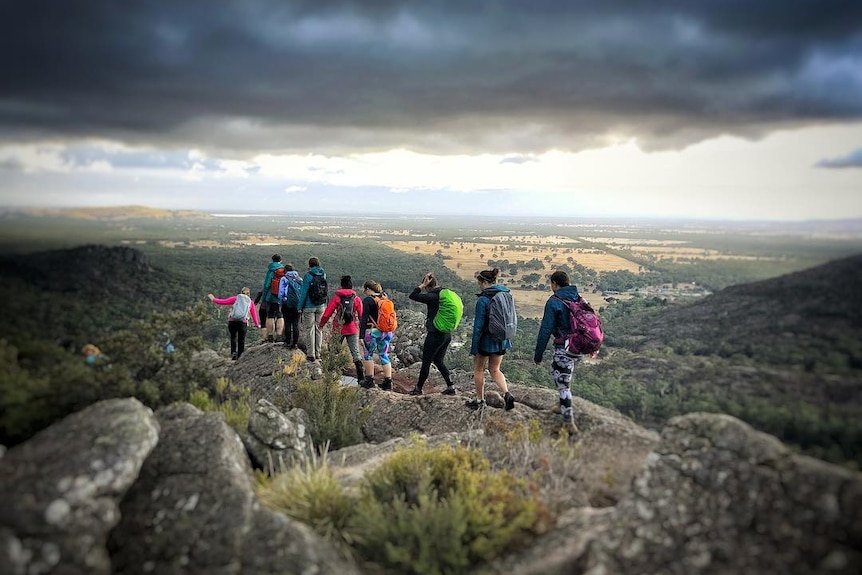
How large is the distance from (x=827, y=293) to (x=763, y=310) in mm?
690

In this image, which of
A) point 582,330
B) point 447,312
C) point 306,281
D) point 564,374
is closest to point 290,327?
point 306,281

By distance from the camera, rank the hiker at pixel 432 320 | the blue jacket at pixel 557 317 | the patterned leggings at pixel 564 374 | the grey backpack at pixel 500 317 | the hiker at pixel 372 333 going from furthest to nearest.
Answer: the hiker at pixel 372 333
the hiker at pixel 432 320
the grey backpack at pixel 500 317
the patterned leggings at pixel 564 374
the blue jacket at pixel 557 317

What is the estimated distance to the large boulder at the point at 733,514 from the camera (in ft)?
10.5

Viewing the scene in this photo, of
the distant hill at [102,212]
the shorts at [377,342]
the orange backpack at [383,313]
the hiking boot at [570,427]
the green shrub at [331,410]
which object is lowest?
the green shrub at [331,410]

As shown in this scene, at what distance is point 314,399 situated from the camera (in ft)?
26.1

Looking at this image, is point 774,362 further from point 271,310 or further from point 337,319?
point 271,310

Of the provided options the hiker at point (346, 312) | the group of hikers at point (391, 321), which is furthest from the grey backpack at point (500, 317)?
the hiker at point (346, 312)

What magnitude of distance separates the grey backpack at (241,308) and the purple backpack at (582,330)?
631 centimetres

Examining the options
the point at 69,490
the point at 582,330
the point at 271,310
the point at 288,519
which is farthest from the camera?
the point at 271,310

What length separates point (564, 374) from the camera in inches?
253

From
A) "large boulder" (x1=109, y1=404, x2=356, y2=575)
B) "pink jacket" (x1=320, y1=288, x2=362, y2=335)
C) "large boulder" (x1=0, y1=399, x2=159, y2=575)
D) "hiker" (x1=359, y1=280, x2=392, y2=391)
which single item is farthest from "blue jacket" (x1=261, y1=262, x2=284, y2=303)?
"large boulder" (x1=0, y1=399, x2=159, y2=575)

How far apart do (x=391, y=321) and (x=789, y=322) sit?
586 centimetres

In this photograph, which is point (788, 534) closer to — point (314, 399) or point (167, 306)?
point (314, 399)

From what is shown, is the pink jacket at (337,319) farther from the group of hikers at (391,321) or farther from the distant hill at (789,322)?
the distant hill at (789,322)
